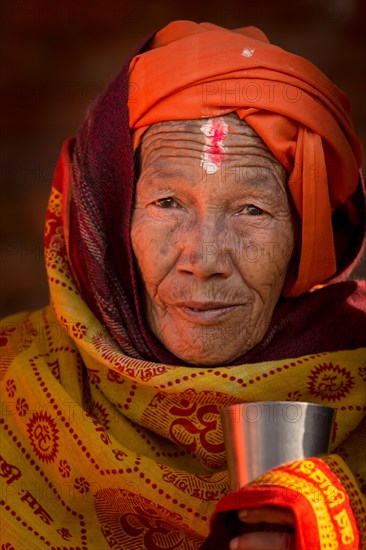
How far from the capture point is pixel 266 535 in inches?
87.4

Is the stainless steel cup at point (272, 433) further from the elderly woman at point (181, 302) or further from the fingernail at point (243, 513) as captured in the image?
the elderly woman at point (181, 302)

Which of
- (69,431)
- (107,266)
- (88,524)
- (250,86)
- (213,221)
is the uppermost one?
(250,86)

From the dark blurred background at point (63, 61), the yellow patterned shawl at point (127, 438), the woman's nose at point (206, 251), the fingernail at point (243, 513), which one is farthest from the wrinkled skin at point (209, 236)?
the dark blurred background at point (63, 61)

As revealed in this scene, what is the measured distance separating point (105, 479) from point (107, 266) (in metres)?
0.61

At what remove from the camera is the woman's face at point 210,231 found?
9.18 ft

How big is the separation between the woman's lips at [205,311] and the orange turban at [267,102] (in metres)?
0.29

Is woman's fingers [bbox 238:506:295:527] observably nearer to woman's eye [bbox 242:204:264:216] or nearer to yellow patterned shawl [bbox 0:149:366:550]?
yellow patterned shawl [bbox 0:149:366:550]

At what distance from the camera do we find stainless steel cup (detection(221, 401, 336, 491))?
2.25 meters

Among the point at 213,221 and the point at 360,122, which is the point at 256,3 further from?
the point at 213,221

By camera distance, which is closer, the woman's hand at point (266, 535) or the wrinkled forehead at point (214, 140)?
the woman's hand at point (266, 535)

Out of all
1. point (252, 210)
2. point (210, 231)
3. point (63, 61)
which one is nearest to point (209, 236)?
point (210, 231)

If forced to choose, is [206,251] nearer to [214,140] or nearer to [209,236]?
[209,236]

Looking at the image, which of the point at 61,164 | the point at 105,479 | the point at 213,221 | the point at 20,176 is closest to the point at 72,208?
the point at 61,164

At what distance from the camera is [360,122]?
487cm
